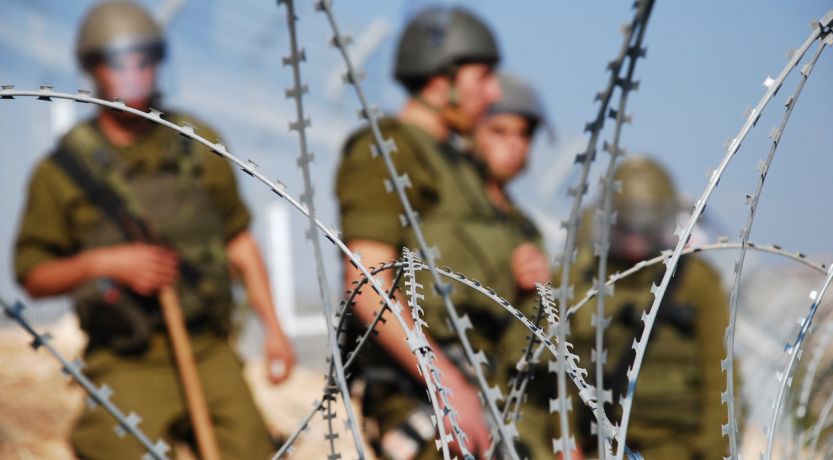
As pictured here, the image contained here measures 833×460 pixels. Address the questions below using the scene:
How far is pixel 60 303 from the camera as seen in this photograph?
6.54m

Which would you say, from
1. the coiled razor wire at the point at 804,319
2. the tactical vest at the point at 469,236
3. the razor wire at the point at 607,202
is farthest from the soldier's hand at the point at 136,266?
the razor wire at the point at 607,202

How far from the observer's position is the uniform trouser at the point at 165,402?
2.76m

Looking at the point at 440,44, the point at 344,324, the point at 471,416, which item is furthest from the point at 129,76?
the point at 344,324

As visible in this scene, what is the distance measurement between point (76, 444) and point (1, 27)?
4089 mm

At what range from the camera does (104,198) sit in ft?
9.41

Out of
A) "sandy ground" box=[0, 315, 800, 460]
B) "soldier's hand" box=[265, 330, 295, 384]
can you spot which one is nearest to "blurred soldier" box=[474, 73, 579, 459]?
"soldier's hand" box=[265, 330, 295, 384]

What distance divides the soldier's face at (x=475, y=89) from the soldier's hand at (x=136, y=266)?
0.91 metres

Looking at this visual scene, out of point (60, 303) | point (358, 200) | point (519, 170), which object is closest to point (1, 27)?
point (60, 303)

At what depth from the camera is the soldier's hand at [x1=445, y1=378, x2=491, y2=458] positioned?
2137 mm

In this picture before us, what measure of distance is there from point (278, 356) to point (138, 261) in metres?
0.52

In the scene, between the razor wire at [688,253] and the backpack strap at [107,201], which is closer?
the razor wire at [688,253]

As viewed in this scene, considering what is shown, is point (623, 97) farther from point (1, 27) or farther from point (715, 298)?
point (1, 27)

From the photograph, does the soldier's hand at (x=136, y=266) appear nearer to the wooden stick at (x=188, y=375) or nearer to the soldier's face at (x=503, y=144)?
the wooden stick at (x=188, y=375)

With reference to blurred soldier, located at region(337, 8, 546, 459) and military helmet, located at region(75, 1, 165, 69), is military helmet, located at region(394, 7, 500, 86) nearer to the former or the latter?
blurred soldier, located at region(337, 8, 546, 459)
